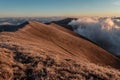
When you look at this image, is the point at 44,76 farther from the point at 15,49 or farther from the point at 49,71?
the point at 15,49

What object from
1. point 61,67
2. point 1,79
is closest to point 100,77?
point 61,67

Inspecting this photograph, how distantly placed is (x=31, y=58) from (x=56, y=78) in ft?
18.5

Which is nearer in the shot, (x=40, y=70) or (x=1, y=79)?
(x=1, y=79)

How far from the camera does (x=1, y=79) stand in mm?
19703

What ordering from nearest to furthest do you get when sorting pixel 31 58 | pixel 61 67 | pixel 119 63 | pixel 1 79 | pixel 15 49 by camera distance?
pixel 1 79 → pixel 61 67 → pixel 31 58 → pixel 15 49 → pixel 119 63

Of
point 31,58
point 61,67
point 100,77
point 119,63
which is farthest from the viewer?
point 119,63

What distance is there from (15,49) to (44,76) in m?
9.78

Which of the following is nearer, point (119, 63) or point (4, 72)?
point (4, 72)

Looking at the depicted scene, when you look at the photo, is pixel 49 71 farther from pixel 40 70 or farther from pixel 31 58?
pixel 31 58

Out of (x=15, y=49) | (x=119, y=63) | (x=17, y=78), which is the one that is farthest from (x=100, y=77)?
(x=119, y=63)

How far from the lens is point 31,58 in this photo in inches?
991

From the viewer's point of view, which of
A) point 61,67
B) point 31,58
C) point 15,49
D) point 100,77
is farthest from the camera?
point 15,49

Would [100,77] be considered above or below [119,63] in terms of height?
above

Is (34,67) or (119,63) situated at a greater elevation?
(34,67)
